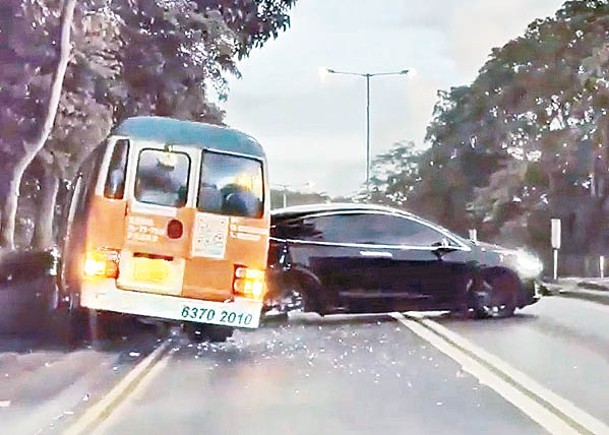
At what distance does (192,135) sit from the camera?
347 inches

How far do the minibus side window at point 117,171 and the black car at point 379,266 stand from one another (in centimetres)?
154

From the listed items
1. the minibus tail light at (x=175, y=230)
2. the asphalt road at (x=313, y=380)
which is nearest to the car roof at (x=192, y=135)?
the minibus tail light at (x=175, y=230)

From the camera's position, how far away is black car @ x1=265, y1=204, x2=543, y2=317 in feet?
33.4

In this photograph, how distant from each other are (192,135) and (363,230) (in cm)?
227

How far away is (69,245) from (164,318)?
1.46m

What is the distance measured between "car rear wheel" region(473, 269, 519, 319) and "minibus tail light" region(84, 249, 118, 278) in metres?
3.80

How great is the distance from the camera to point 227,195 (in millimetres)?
8781

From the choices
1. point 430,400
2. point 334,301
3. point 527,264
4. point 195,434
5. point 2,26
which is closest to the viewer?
point 195,434

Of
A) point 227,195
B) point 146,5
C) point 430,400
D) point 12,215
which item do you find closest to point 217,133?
point 227,195

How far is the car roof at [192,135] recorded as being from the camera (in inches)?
346

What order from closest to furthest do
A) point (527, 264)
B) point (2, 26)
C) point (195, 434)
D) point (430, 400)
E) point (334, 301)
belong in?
point (195, 434), point (430, 400), point (334, 301), point (527, 264), point (2, 26)

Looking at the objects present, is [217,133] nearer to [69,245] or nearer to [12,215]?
[69,245]

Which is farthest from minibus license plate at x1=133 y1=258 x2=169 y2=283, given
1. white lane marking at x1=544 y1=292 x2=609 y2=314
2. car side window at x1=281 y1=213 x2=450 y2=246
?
white lane marking at x1=544 y1=292 x2=609 y2=314

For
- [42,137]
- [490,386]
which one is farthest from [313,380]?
[42,137]
